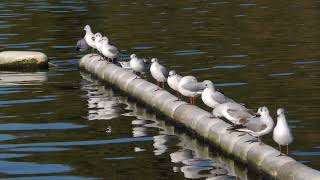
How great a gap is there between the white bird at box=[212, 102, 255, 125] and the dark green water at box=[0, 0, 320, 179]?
877mm

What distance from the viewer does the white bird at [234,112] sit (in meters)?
20.9

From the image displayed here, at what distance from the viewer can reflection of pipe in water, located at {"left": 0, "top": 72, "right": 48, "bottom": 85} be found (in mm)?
35094

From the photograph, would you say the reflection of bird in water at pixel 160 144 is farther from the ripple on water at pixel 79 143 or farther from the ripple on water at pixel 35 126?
the ripple on water at pixel 35 126

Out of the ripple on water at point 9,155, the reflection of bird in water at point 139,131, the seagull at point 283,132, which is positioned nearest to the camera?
the seagull at point 283,132

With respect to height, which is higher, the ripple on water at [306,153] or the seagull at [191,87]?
the seagull at [191,87]

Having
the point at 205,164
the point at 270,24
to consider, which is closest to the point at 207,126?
the point at 205,164

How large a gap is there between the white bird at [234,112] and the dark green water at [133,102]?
0.88 metres

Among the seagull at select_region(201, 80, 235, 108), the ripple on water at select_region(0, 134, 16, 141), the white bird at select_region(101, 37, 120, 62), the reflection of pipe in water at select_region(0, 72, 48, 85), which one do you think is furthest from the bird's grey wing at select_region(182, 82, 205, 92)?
the reflection of pipe in water at select_region(0, 72, 48, 85)

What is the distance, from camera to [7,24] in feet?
195

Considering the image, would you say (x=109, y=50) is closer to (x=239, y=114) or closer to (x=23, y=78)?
(x=23, y=78)

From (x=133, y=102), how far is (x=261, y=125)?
34.3ft

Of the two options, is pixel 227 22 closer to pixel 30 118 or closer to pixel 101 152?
pixel 30 118

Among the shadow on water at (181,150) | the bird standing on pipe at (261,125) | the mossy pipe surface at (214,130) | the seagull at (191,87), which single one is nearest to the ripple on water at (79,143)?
the shadow on water at (181,150)

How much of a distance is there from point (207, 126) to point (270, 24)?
107 feet
